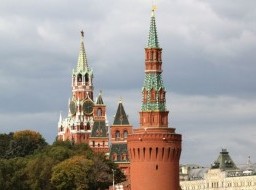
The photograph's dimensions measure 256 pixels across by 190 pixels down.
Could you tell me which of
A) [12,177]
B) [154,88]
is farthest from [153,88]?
[12,177]

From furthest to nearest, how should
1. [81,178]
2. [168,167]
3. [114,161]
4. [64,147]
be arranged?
[114,161], [64,147], [81,178], [168,167]

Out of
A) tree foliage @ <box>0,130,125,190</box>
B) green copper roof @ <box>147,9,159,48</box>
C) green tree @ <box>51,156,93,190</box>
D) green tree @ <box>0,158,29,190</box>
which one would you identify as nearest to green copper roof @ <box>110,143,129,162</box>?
tree foliage @ <box>0,130,125,190</box>

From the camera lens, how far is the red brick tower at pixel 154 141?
126125 mm

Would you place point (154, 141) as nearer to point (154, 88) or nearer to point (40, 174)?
point (154, 88)

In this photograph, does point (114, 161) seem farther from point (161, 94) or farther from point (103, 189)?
point (161, 94)

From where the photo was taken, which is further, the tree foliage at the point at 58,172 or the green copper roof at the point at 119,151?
the green copper roof at the point at 119,151

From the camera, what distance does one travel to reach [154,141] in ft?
414

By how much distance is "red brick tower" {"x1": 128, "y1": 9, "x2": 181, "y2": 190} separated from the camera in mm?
126125

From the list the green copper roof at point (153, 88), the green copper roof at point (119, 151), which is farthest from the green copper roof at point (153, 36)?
the green copper roof at point (119, 151)

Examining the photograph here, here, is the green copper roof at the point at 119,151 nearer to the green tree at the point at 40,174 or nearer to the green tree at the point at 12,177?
the green tree at the point at 12,177

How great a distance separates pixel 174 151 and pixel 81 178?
1339 inches

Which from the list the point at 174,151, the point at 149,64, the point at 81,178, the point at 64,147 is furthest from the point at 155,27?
the point at 64,147

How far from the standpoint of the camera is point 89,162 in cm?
16125

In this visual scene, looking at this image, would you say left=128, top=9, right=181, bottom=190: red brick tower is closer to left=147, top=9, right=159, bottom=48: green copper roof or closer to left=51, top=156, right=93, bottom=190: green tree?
left=147, top=9, right=159, bottom=48: green copper roof
